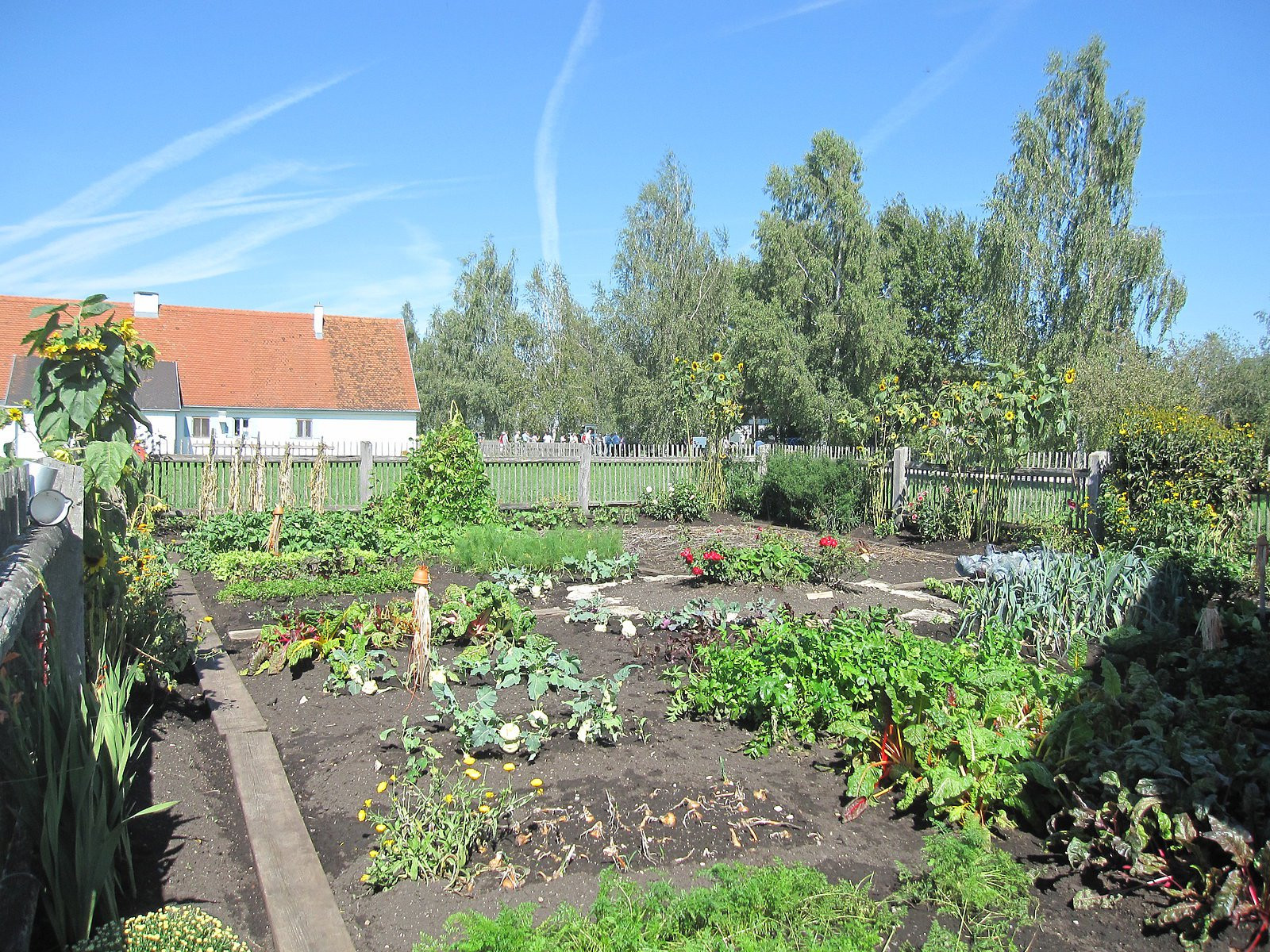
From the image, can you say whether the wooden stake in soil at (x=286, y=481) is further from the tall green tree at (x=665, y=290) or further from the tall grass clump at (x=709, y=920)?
the tall green tree at (x=665, y=290)

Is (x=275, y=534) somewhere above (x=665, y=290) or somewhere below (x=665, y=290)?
below

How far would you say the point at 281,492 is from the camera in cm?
1318

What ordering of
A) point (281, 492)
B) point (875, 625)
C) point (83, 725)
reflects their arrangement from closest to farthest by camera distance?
point (83, 725) < point (875, 625) < point (281, 492)

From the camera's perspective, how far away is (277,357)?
1379 inches

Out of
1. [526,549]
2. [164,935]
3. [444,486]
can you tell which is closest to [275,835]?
[164,935]

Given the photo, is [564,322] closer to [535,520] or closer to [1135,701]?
[535,520]

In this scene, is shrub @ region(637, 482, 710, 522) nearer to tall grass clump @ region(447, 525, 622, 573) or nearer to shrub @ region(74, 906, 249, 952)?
tall grass clump @ region(447, 525, 622, 573)

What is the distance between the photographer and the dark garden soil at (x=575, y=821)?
9.06 ft

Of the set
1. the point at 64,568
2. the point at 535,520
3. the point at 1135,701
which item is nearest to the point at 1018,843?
the point at 1135,701

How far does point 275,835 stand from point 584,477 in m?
12.7

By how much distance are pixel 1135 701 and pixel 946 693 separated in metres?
0.77

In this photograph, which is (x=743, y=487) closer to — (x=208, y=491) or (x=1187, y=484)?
(x=1187, y=484)

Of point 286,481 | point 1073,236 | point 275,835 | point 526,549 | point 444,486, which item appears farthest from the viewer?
point 1073,236

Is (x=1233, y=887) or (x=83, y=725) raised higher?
(x=83, y=725)
